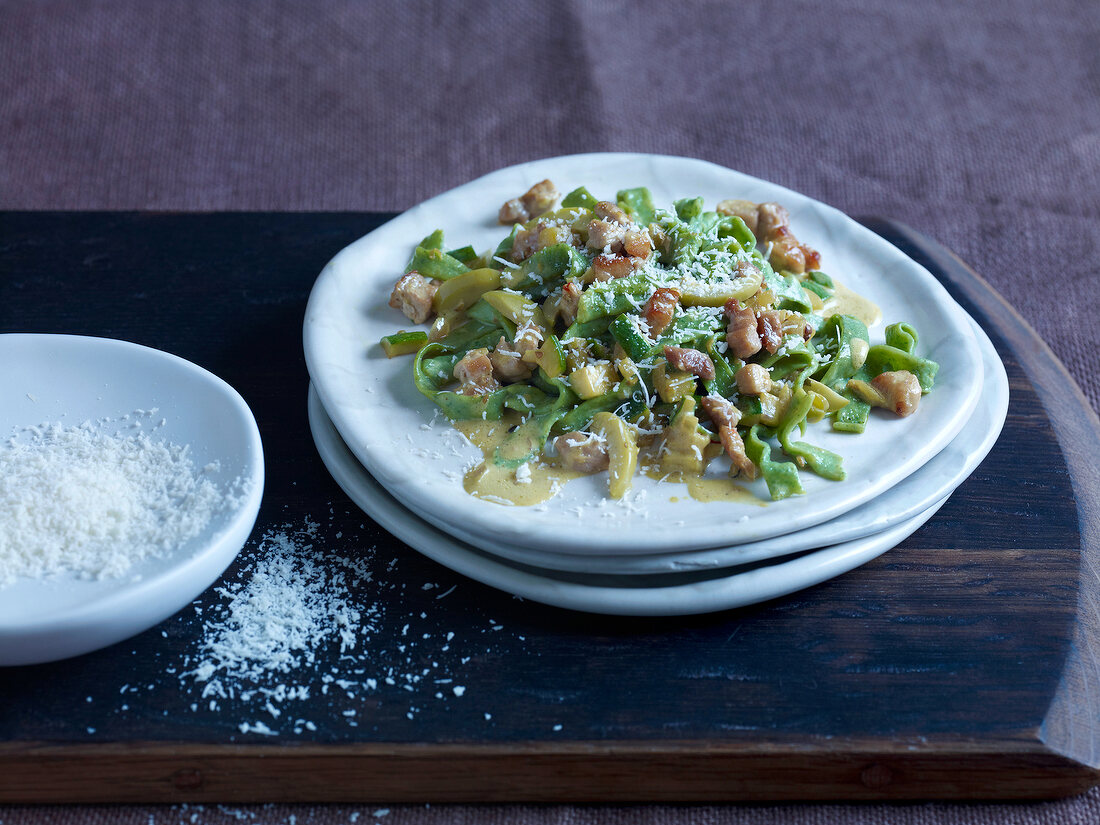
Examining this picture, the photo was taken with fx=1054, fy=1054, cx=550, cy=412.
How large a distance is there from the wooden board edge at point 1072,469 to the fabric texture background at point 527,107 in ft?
3.22

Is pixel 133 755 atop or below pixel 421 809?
atop

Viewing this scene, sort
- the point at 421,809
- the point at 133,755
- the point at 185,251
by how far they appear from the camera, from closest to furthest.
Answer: the point at 133,755, the point at 421,809, the point at 185,251

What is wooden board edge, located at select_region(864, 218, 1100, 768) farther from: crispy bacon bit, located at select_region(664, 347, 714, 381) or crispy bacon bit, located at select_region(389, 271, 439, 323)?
crispy bacon bit, located at select_region(389, 271, 439, 323)

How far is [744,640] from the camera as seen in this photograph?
2340 millimetres

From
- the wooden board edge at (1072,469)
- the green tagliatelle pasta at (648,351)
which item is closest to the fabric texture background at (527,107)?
the wooden board edge at (1072,469)

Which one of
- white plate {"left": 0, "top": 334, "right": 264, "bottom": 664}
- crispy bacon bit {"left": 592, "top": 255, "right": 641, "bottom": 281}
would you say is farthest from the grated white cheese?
crispy bacon bit {"left": 592, "top": 255, "right": 641, "bottom": 281}

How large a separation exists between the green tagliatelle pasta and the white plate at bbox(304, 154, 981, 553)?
0.07 metres

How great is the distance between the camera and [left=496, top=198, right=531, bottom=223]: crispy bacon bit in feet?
11.3

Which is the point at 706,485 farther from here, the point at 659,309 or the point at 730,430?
the point at 659,309

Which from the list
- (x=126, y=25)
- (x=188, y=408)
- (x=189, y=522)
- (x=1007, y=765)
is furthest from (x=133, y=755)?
(x=126, y=25)

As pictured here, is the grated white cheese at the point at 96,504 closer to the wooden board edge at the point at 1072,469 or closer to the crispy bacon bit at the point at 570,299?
the crispy bacon bit at the point at 570,299

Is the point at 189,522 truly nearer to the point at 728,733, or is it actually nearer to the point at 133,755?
the point at 133,755

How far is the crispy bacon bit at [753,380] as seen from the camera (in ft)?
8.70

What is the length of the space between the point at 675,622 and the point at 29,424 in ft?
5.65
